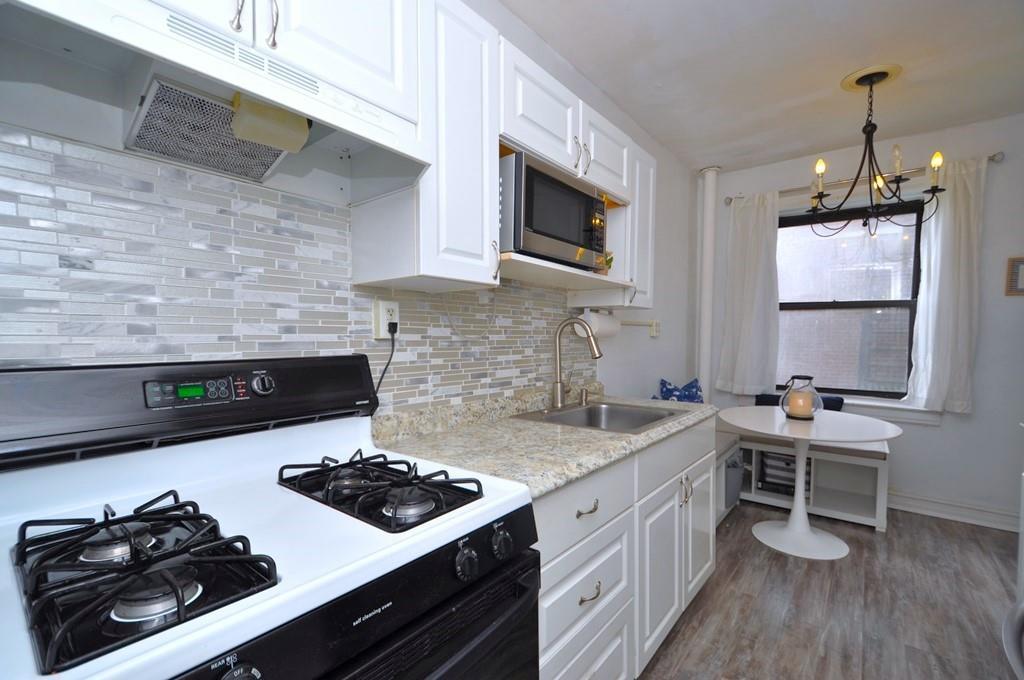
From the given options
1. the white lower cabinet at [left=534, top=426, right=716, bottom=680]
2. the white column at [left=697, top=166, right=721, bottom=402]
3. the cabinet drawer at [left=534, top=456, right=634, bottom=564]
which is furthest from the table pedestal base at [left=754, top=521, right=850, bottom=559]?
the cabinet drawer at [left=534, top=456, right=634, bottom=564]

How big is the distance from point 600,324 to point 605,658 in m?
1.40

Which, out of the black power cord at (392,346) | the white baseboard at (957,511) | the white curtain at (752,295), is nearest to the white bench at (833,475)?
the white baseboard at (957,511)

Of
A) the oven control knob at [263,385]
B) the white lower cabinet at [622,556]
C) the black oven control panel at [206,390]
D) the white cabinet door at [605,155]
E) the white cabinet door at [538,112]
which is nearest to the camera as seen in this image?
the black oven control panel at [206,390]

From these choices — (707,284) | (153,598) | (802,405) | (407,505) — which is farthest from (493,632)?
(707,284)

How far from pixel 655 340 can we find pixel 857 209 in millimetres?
1755

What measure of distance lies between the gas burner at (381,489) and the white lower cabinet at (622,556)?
232 mm

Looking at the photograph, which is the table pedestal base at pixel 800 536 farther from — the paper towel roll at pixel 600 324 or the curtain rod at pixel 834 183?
the curtain rod at pixel 834 183

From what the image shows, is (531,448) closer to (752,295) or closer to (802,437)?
(802,437)

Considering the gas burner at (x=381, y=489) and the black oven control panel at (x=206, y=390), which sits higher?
the black oven control panel at (x=206, y=390)

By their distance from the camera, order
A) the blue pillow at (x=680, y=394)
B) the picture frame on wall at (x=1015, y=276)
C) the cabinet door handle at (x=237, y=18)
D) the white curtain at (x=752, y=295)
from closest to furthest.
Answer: the cabinet door handle at (x=237, y=18) < the picture frame on wall at (x=1015, y=276) < the blue pillow at (x=680, y=394) < the white curtain at (x=752, y=295)

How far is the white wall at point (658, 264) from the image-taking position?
7.00ft

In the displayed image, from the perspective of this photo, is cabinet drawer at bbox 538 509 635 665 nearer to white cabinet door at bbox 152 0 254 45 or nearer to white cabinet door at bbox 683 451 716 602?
white cabinet door at bbox 683 451 716 602

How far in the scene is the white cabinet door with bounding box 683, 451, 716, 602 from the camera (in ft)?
6.00

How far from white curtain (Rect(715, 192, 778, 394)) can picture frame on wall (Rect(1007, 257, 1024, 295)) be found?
121cm
